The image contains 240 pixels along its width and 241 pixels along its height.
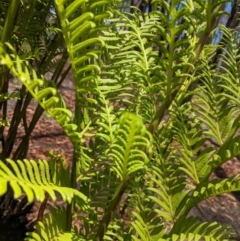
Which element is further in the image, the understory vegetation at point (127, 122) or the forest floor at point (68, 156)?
the forest floor at point (68, 156)

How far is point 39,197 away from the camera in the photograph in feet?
1.63

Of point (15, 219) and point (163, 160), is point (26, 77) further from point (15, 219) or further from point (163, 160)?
point (15, 219)

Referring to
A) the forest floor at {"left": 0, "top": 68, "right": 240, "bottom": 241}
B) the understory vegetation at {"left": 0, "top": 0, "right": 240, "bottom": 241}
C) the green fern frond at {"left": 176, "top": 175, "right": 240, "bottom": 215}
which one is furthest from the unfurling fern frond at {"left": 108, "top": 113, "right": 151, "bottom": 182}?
the forest floor at {"left": 0, "top": 68, "right": 240, "bottom": 241}

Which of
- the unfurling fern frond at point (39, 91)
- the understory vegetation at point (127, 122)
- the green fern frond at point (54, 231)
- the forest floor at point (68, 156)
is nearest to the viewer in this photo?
the unfurling fern frond at point (39, 91)

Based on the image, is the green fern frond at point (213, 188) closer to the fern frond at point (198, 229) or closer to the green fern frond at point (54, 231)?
the fern frond at point (198, 229)

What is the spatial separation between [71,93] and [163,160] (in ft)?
13.8

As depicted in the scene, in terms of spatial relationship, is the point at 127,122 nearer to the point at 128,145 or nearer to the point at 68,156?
the point at 128,145

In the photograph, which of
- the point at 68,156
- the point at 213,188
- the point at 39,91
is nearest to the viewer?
the point at 39,91

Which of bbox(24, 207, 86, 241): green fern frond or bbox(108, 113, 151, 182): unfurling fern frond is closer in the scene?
bbox(108, 113, 151, 182): unfurling fern frond

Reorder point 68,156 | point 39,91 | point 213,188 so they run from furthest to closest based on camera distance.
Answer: point 68,156, point 213,188, point 39,91

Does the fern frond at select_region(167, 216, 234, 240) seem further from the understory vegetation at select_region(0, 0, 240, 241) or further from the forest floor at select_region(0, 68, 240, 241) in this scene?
the forest floor at select_region(0, 68, 240, 241)

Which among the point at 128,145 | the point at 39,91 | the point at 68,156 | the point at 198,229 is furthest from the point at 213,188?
the point at 68,156

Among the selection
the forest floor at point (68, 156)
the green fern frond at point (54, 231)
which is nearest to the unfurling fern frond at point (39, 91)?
the green fern frond at point (54, 231)

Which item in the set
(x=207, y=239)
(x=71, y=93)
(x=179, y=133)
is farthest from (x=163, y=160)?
(x=71, y=93)
